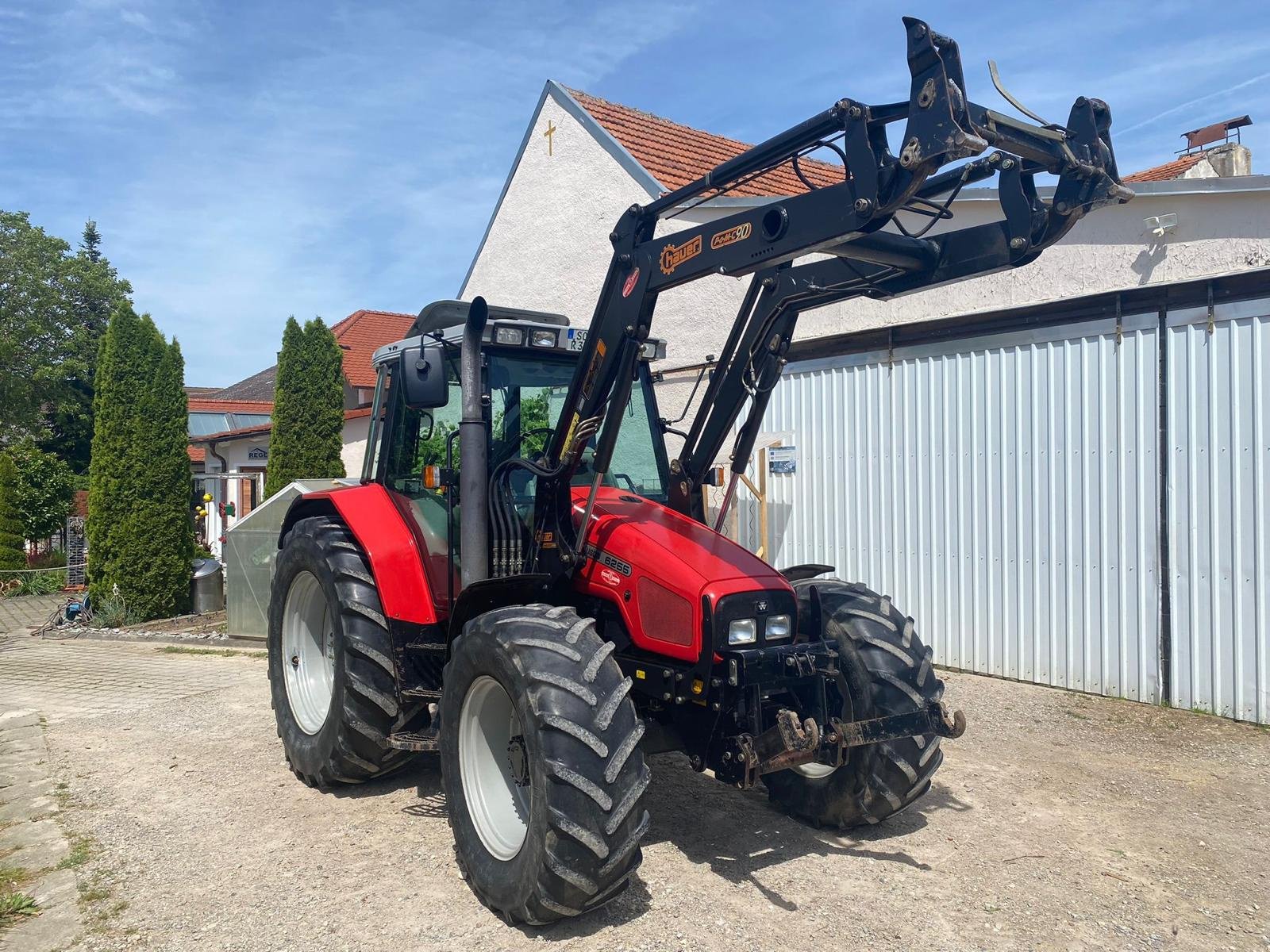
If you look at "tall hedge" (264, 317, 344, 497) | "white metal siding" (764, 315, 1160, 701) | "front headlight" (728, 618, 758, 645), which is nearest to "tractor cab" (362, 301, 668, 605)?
"front headlight" (728, 618, 758, 645)

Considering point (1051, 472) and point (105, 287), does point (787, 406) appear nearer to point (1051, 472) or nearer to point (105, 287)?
point (1051, 472)

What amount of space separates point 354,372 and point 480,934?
21907 mm

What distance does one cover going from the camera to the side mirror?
172 inches

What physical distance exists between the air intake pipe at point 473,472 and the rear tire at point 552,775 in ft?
1.71

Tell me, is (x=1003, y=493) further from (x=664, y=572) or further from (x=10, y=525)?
(x=10, y=525)

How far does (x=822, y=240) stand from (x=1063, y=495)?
4.98 meters

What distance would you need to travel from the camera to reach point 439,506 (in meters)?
4.95

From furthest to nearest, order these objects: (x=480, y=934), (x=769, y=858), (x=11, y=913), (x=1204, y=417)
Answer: (x=1204, y=417) < (x=769, y=858) < (x=11, y=913) < (x=480, y=934)

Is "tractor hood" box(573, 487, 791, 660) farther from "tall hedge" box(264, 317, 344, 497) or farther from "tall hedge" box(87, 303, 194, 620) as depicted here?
"tall hedge" box(264, 317, 344, 497)

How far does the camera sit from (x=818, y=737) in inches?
147

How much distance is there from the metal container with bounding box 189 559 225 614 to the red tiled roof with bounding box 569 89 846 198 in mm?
7989

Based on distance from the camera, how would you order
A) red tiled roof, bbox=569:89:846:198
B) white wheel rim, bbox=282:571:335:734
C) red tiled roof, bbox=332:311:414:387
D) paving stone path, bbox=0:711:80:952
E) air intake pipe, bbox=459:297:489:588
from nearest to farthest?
paving stone path, bbox=0:711:80:952, air intake pipe, bbox=459:297:489:588, white wheel rim, bbox=282:571:335:734, red tiled roof, bbox=569:89:846:198, red tiled roof, bbox=332:311:414:387

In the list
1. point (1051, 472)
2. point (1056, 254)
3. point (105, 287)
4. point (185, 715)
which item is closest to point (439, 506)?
point (185, 715)

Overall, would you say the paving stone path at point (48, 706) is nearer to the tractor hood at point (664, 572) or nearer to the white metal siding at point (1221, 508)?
the tractor hood at point (664, 572)
